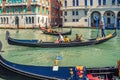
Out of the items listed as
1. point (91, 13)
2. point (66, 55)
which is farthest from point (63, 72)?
point (91, 13)

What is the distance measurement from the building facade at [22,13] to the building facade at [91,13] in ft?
11.4

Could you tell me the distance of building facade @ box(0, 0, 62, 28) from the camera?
3478 centimetres

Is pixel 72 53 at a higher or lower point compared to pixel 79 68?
lower

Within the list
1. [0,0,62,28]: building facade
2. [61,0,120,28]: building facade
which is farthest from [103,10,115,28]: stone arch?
[0,0,62,28]: building facade

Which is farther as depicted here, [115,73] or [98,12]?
[98,12]

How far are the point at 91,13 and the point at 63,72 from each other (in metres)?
30.1

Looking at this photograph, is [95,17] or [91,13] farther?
[91,13]

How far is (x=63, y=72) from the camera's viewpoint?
22.5ft

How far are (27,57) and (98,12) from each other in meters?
25.0

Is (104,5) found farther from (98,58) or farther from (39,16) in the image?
(98,58)

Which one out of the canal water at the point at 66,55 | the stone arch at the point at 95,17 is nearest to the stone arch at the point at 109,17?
the stone arch at the point at 95,17

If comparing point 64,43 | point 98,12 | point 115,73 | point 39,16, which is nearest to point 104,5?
point 98,12

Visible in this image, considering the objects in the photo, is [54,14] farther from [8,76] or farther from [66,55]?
[8,76]

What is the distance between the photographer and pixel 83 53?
13.6m
